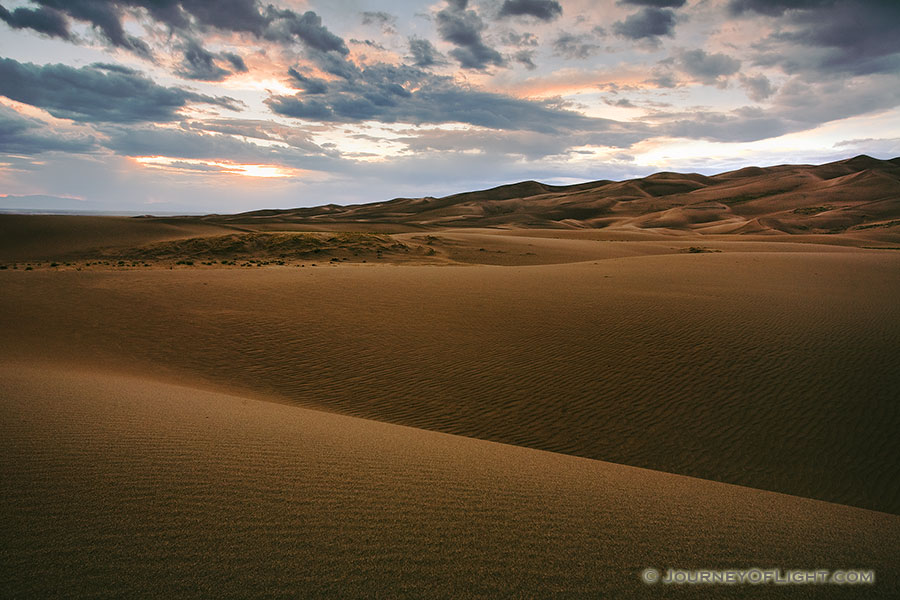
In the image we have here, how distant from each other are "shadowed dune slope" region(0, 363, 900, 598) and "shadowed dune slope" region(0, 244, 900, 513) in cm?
247

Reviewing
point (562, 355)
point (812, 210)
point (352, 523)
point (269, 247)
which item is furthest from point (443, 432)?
point (812, 210)

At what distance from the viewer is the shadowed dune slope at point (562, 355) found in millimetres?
6781

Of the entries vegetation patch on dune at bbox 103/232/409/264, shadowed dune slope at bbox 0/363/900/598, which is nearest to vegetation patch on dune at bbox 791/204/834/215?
vegetation patch on dune at bbox 103/232/409/264

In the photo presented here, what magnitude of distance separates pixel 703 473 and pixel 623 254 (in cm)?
3224

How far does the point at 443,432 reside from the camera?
272 inches

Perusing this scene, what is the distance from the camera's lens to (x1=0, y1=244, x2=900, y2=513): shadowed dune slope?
22.2 ft

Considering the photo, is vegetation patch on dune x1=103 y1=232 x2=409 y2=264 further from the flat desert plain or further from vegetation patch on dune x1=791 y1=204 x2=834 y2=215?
vegetation patch on dune x1=791 y1=204 x2=834 y2=215

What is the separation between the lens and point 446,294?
15023mm

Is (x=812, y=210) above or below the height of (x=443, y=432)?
above

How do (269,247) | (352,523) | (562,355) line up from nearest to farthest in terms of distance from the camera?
(352,523), (562,355), (269,247)

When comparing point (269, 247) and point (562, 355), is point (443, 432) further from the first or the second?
point (269, 247)

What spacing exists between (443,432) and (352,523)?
13.5ft

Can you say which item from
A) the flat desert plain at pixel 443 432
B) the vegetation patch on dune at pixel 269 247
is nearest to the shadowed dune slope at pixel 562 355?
the flat desert plain at pixel 443 432

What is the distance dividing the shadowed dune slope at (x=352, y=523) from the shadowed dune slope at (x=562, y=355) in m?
2.47
